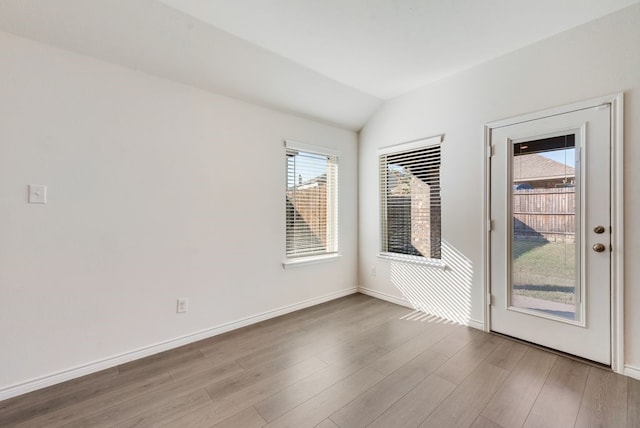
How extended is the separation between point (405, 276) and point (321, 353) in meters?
1.63

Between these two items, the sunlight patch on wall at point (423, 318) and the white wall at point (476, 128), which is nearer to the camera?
the white wall at point (476, 128)

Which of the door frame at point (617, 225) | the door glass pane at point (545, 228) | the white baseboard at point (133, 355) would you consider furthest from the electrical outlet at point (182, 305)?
the door frame at point (617, 225)

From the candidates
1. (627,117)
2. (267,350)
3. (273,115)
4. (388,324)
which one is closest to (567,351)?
(388,324)

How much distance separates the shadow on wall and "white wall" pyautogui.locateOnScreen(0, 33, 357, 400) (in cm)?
169

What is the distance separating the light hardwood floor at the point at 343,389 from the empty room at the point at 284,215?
0.06ft

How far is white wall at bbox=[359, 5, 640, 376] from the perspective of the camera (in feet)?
6.60

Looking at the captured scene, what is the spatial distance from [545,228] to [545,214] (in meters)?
0.12

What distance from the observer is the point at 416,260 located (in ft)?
11.1

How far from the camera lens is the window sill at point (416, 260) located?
124 inches

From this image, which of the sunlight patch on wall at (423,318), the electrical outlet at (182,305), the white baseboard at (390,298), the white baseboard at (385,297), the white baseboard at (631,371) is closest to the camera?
the white baseboard at (631,371)

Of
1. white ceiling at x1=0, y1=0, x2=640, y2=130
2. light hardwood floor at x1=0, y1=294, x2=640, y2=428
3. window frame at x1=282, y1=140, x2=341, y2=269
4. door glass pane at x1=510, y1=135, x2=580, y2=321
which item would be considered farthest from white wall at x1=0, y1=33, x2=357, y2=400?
door glass pane at x1=510, y1=135, x2=580, y2=321

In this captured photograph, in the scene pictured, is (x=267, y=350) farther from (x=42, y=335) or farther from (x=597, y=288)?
(x=597, y=288)

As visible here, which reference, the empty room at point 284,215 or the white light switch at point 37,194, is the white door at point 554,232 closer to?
the empty room at point 284,215

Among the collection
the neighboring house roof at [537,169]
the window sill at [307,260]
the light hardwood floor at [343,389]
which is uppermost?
the neighboring house roof at [537,169]
